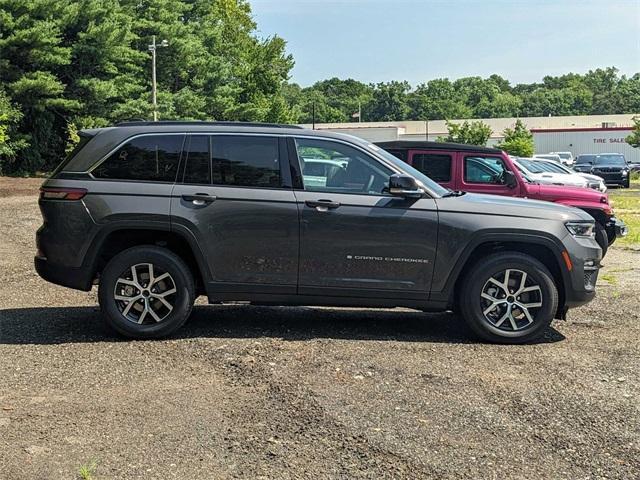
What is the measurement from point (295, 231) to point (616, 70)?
174356 millimetres

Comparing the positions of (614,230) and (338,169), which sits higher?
(338,169)

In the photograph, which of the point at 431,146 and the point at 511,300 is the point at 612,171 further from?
the point at 511,300

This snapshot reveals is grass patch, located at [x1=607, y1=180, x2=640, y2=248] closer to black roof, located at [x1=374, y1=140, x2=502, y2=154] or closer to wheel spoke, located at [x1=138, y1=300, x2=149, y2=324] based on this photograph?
black roof, located at [x1=374, y1=140, x2=502, y2=154]

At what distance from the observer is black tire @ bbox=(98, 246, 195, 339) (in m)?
6.17

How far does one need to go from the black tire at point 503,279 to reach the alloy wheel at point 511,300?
0.01 metres

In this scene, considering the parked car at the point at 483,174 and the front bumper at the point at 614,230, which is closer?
the parked car at the point at 483,174

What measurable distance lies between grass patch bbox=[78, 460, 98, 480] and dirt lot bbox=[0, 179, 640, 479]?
21 mm

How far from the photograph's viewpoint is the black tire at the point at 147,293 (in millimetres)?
6172

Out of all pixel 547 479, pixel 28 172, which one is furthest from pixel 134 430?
pixel 28 172

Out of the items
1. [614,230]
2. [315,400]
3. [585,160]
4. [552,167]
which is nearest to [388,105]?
[585,160]

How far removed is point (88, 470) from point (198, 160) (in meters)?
3.30

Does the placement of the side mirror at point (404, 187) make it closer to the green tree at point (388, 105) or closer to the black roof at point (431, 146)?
the black roof at point (431, 146)

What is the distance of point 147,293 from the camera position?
624cm

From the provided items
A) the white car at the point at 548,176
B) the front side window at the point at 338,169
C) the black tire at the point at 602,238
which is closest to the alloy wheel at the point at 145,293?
the front side window at the point at 338,169
